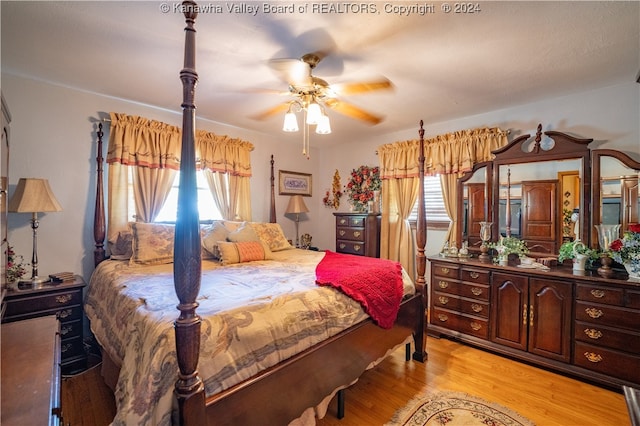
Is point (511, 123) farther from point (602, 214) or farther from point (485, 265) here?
point (485, 265)

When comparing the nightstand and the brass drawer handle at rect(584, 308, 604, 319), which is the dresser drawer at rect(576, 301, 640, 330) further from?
the nightstand

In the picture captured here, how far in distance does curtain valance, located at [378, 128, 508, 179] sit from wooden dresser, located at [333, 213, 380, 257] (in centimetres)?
70

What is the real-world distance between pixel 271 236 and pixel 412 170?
2.06 meters

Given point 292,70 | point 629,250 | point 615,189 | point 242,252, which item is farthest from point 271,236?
point 615,189

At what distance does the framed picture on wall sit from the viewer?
15.0 ft

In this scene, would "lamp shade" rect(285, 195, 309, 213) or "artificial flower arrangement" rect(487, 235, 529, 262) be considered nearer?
"artificial flower arrangement" rect(487, 235, 529, 262)

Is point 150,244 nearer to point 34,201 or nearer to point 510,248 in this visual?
point 34,201

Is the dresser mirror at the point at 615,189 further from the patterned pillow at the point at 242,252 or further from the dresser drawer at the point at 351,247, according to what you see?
the patterned pillow at the point at 242,252

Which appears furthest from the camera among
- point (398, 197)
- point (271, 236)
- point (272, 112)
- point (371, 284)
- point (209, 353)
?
point (398, 197)

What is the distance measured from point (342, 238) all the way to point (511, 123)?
2.53 m

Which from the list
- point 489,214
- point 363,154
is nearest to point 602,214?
point 489,214

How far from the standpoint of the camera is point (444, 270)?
3025 mm

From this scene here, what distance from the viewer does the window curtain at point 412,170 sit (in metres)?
3.31

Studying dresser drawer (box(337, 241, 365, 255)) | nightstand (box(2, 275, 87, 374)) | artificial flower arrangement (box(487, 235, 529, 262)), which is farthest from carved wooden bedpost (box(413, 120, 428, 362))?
nightstand (box(2, 275, 87, 374))
